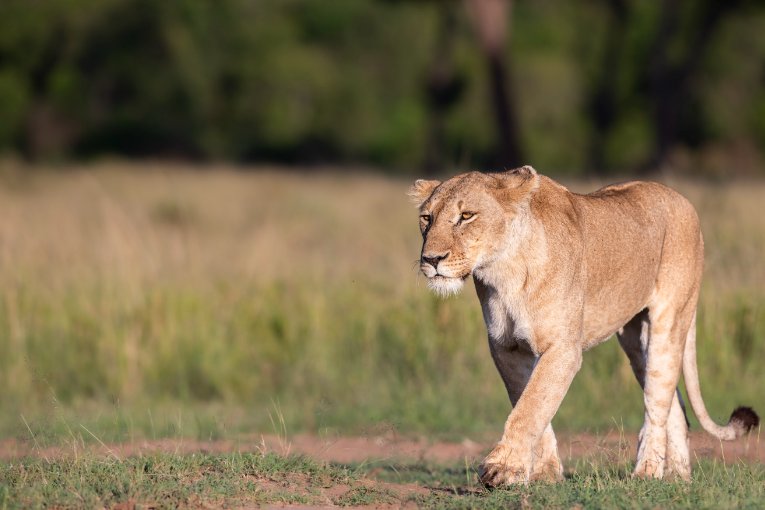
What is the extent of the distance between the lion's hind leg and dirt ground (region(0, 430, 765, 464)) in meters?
0.23

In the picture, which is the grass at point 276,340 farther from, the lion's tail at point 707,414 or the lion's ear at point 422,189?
the lion's ear at point 422,189

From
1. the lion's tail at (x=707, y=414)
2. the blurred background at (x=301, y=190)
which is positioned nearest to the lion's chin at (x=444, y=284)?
the lion's tail at (x=707, y=414)

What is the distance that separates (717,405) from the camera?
7.70 m

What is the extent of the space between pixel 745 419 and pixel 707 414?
0.22 m

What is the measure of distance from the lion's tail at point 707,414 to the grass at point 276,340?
146cm

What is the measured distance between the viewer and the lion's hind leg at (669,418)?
5.46m

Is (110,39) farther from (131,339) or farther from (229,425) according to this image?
(229,425)

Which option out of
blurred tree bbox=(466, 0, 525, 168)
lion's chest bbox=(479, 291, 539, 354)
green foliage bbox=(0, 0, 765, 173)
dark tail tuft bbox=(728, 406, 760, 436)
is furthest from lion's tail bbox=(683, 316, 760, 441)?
green foliage bbox=(0, 0, 765, 173)

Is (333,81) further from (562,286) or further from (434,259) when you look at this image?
(434,259)

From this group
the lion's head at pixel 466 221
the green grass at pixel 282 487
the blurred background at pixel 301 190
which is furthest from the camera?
the blurred background at pixel 301 190

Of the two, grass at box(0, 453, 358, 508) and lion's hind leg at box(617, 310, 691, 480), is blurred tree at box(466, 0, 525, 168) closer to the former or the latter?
lion's hind leg at box(617, 310, 691, 480)

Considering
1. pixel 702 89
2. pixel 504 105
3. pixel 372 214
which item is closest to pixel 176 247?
pixel 372 214

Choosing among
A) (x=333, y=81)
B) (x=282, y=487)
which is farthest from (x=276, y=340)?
(x=333, y=81)

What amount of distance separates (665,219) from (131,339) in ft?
15.6
